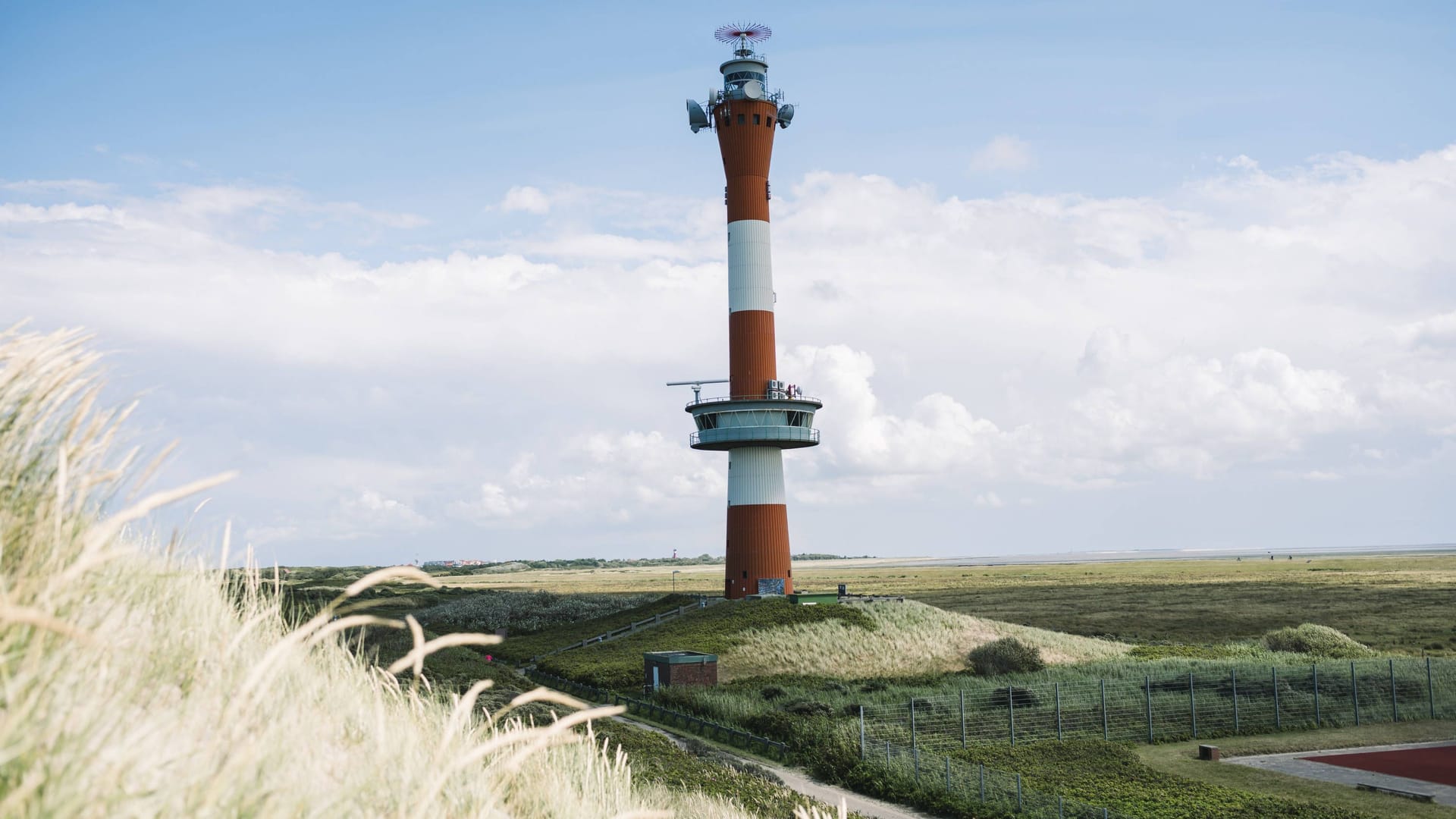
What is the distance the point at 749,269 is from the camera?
6412cm

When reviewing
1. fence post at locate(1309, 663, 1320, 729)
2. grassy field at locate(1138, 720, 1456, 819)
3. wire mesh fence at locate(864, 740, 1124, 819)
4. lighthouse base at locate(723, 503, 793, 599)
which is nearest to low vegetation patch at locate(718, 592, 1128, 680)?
lighthouse base at locate(723, 503, 793, 599)

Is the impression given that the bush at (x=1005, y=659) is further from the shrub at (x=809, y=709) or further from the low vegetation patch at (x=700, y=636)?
the shrub at (x=809, y=709)

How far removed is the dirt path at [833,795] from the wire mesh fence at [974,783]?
102cm

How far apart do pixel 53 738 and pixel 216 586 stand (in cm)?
292

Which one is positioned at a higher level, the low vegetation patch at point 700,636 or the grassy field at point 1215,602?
the low vegetation patch at point 700,636

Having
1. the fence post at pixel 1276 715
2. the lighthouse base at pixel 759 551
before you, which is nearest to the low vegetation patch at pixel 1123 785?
the fence post at pixel 1276 715

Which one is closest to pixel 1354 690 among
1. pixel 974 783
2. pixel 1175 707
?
pixel 1175 707

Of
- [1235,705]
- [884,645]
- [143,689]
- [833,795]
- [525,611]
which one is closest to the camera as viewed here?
[143,689]

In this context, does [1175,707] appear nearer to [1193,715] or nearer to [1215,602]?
[1193,715]

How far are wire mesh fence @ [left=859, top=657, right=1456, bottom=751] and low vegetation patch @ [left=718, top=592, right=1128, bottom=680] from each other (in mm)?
10033

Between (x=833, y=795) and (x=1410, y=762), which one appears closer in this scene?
(x=833, y=795)

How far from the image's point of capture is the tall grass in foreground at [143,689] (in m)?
3.12

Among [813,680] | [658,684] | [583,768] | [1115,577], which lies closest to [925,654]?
[813,680]

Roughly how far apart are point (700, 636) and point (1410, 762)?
33076 millimetres
